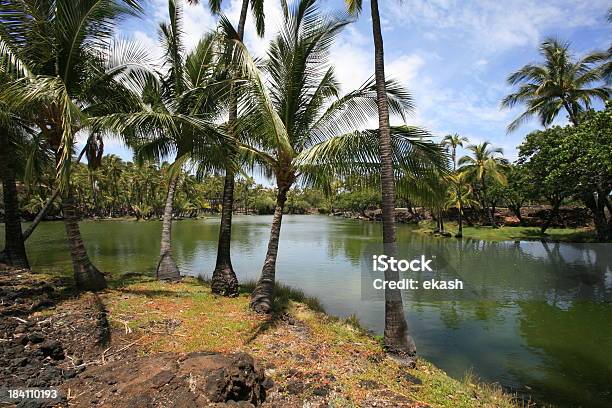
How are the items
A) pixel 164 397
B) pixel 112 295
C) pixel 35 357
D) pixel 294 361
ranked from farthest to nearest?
pixel 112 295 < pixel 294 361 < pixel 35 357 < pixel 164 397

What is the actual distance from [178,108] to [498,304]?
520 inches

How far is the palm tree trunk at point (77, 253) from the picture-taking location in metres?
8.75

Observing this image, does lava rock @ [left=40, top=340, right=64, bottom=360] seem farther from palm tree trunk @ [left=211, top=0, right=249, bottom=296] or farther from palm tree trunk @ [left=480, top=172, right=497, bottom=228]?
palm tree trunk @ [left=480, top=172, right=497, bottom=228]

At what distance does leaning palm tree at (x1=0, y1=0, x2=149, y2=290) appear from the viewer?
6.74 meters

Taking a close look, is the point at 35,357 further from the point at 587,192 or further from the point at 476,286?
the point at 587,192

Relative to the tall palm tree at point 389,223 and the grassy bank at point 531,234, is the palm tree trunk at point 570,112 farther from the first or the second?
the tall palm tree at point 389,223

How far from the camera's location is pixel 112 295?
358 inches

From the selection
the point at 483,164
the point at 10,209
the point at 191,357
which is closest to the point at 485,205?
the point at 483,164

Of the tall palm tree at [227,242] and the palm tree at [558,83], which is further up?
the palm tree at [558,83]

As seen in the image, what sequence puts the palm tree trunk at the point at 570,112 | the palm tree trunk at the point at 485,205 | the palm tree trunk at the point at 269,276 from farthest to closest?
the palm tree trunk at the point at 485,205
the palm tree trunk at the point at 570,112
the palm tree trunk at the point at 269,276

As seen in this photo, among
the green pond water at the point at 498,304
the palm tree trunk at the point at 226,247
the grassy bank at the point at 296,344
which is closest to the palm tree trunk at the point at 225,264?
the palm tree trunk at the point at 226,247

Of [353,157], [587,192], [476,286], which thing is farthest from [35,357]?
[587,192]

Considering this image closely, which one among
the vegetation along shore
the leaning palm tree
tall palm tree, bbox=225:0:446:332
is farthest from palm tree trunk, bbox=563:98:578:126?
the leaning palm tree

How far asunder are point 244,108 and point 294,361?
6.27 m
